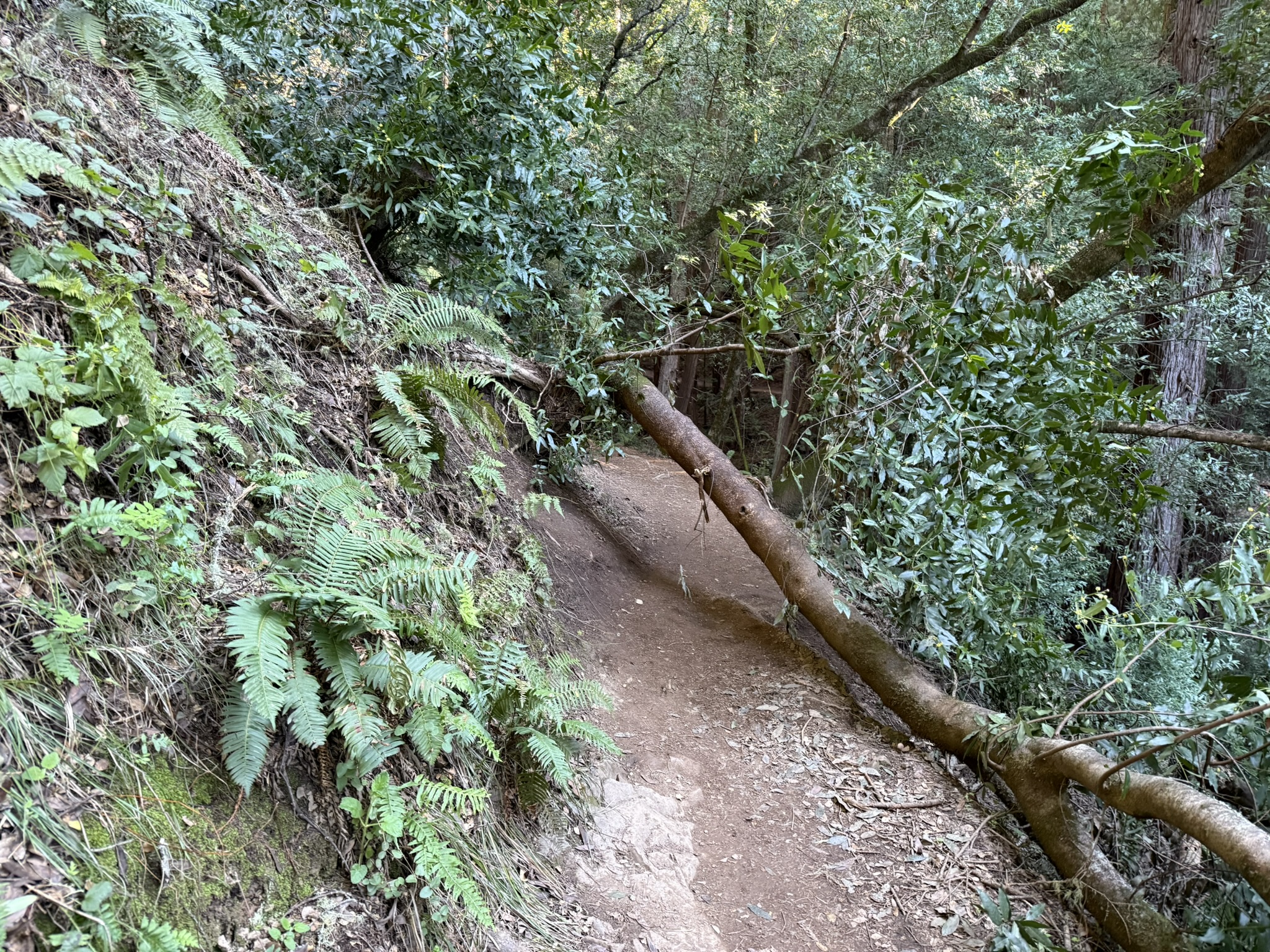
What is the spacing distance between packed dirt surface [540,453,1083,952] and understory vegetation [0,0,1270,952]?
0.32 metres

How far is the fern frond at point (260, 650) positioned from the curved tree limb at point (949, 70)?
31.9 ft

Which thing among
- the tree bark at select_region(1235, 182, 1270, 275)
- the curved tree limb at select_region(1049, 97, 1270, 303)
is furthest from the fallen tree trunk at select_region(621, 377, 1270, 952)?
the tree bark at select_region(1235, 182, 1270, 275)

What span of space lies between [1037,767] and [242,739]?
4.26 meters

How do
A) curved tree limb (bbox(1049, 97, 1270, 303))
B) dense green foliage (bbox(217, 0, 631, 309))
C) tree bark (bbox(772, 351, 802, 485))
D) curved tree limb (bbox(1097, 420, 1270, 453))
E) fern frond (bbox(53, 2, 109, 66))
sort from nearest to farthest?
fern frond (bbox(53, 2, 109, 66)) < curved tree limb (bbox(1049, 97, 1270, 303)) < curved tree limb (bbox(1097, 420, 1270, 453)) < dense green foliage (bbox(217, 0, 631, 309)) < tree bark (bbox(772, 351, 802, 485))

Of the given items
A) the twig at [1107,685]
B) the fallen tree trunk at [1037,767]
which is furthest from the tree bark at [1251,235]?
the twig at [1107,685]

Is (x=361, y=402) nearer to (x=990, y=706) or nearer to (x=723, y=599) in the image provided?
(x=723, y=599)

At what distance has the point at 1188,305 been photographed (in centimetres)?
817

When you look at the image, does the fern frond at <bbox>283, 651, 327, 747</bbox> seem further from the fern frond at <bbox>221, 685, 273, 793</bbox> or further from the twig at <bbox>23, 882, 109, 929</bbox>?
the twig at <bbox>23, 882, 109, 929</bbox>

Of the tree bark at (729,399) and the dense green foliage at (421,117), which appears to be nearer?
the dense green foliage at (421,117)

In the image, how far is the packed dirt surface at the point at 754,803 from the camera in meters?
3.74

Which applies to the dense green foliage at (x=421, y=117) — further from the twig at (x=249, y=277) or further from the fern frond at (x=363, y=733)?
the fern frond at (x=363, y=733)

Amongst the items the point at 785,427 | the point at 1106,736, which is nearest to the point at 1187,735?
the point at 1106,736

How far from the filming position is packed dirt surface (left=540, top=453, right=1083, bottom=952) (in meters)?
3.74

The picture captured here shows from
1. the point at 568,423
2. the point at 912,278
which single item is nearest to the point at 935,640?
the point at 912,278
